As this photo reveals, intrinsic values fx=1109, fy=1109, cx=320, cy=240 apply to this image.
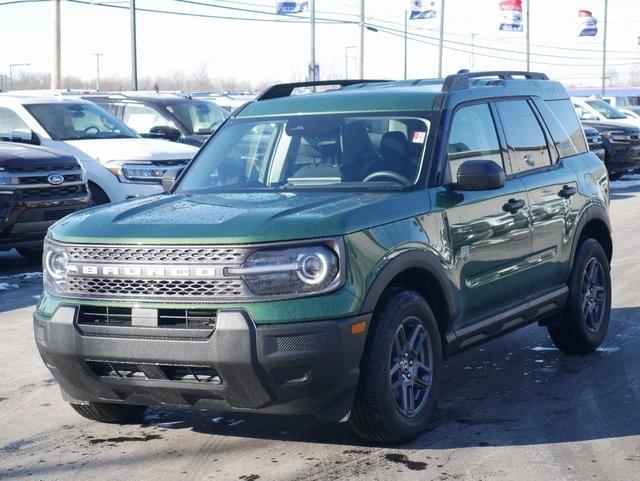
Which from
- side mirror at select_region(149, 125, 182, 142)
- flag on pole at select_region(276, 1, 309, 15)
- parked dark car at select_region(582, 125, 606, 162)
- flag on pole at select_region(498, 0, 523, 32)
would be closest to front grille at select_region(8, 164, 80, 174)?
side mirror at select_region(149, 125, 182, 142)

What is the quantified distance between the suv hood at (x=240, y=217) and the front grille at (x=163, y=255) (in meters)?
0.04

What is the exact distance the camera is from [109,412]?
5.93m

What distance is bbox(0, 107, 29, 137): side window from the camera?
1457cm

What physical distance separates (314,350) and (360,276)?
1.42 feet

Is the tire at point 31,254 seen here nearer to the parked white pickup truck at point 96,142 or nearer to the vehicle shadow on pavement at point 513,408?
the parked white pickup truck at point 96,142

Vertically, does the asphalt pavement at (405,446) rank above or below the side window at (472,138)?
below

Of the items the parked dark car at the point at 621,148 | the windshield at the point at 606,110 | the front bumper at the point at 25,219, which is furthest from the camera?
the windshield at the point at 606,110

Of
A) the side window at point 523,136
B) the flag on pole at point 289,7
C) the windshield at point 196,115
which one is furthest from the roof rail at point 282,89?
the flag on pole at point 289,7

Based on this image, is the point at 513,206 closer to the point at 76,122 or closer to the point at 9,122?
the point at 76,122

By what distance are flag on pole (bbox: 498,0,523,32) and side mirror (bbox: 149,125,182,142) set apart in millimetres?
39629

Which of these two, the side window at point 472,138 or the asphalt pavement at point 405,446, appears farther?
the side window at point 472,138

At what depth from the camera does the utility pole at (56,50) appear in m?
30.6

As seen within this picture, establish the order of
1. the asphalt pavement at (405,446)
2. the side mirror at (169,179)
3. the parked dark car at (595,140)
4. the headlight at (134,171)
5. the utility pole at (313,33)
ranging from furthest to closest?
the utility pole at (313,33) → the parked dark car at (595,140) → the headlight at (134,171) → the side mirror at (169,179) → the asphalt pavement at (405,446)

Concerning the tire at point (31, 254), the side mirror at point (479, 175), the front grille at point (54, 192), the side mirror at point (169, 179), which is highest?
the side mirror at point (479, 175)
